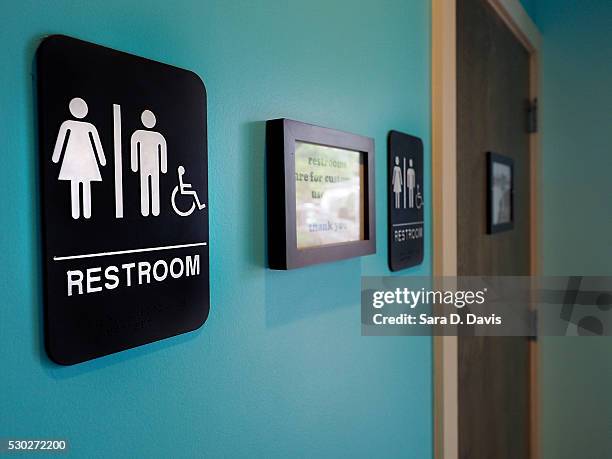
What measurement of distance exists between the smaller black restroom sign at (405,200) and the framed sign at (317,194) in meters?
0.11

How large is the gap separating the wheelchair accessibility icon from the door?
3.05ft

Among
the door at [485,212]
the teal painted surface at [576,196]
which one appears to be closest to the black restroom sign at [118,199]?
the door at [485,212]

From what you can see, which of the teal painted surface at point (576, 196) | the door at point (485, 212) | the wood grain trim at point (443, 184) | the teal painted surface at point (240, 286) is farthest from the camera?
the teal painted surface at point (576, 196)

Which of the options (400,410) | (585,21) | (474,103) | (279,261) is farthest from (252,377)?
(585,21)

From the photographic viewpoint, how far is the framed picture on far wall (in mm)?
1577

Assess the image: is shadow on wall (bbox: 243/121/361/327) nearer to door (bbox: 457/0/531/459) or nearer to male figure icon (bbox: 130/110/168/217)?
male figure icon (bbox: 130/110/168/217)

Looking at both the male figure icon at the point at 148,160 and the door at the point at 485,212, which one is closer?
the male figure icon at the point at 148,160

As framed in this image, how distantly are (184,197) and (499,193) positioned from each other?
4.35 ft

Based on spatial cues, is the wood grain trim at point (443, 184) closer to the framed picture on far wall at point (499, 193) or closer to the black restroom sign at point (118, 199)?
the framed picture on far wall at point (499, 193)

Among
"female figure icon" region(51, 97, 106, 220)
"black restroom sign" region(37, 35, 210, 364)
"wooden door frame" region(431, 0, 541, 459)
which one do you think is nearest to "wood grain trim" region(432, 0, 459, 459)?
"wooden door frame" region(431, 0, 541, 459)

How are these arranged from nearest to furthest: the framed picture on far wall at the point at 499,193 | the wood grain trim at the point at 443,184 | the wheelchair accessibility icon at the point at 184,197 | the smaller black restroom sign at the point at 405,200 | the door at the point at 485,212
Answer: the wheelchair accessibility icon at the point at 184,197, the smaller black restroom sign at the point at 405,200, the wood grain trim at the point at 443,184, the door at the point at 485,212, the framed picture on far wall at the point at 499,193

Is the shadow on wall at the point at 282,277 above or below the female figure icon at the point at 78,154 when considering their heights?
below

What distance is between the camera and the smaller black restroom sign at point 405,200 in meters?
1.06

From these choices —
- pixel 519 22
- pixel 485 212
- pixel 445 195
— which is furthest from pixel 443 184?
pixel 519 22
